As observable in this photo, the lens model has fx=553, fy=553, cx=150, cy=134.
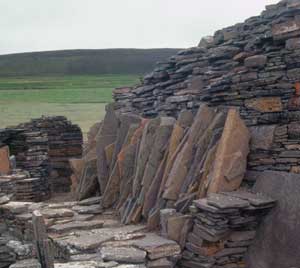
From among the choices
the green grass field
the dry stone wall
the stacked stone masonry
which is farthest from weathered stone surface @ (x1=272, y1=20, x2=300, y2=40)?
the green grass field

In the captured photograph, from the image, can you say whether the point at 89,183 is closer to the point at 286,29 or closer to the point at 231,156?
the point at 231,156

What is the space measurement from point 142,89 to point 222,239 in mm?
6498

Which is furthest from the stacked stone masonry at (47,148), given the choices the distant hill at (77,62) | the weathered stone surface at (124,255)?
the distant hill at (77,62)

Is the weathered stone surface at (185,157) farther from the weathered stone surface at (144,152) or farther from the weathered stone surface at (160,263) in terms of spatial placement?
the weathered stone surface at (160,263)

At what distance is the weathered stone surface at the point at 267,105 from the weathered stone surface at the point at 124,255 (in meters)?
3.26

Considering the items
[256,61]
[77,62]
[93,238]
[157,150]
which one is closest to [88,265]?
[93,238]

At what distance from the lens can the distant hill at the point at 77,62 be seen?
47094mm

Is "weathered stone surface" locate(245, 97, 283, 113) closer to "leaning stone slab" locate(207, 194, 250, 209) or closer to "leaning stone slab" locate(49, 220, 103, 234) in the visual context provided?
"leaning stone slab" locate(207, 194, 250, 209)

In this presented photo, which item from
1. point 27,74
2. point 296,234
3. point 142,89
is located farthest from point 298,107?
point 27,74

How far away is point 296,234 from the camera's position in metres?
8.45

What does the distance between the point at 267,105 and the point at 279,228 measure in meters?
2.18

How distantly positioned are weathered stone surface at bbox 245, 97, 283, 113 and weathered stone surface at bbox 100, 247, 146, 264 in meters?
3.26

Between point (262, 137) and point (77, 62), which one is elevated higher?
point (77, 62)

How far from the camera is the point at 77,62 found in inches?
1964
